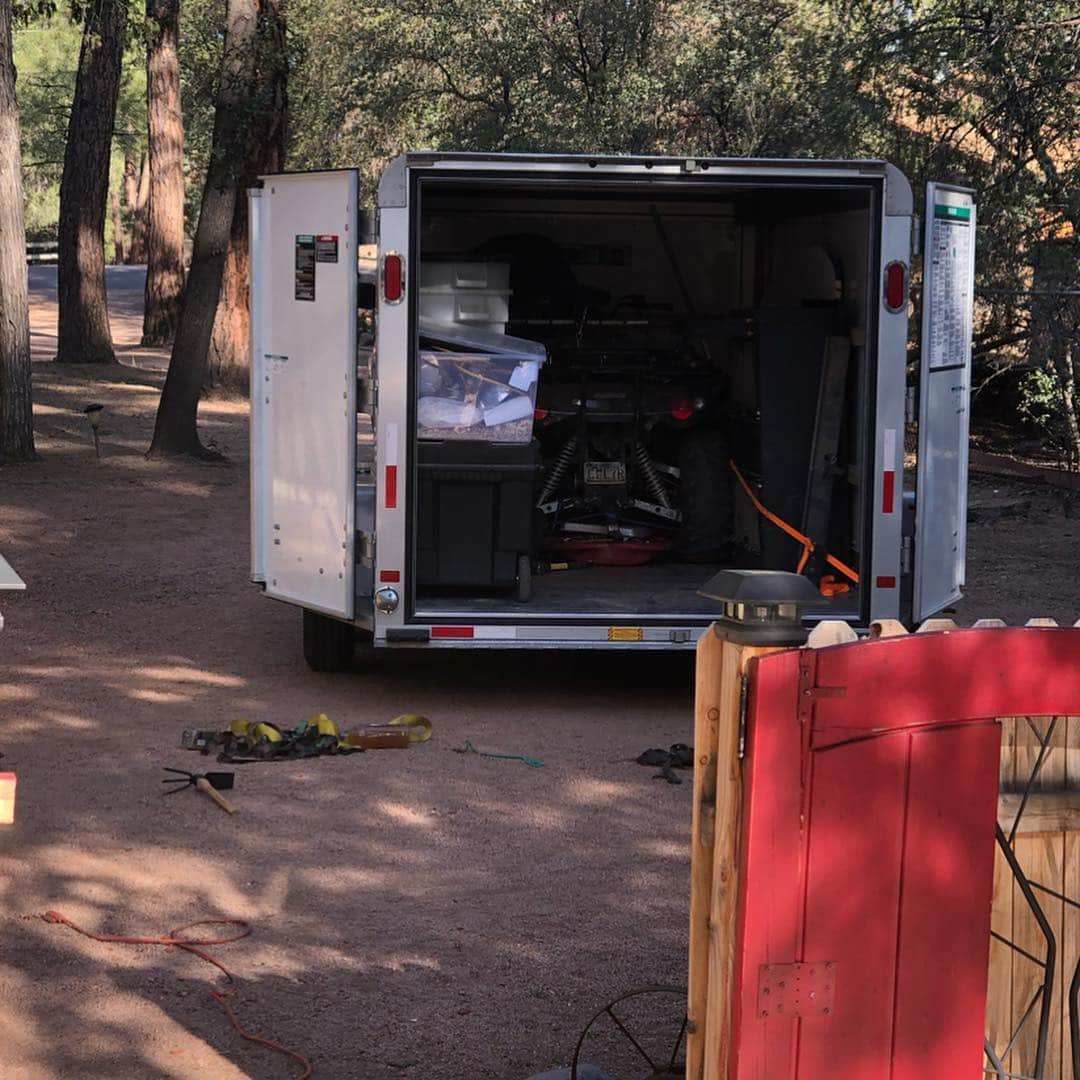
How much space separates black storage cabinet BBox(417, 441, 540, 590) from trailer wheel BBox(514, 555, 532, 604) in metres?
0.02

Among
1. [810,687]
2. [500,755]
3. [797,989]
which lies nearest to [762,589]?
[810,687]

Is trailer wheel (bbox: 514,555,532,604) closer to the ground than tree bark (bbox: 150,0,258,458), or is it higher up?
closer to the ground

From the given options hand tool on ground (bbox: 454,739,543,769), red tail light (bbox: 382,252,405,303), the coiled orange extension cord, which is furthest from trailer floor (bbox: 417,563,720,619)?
the coiled orange extension cord

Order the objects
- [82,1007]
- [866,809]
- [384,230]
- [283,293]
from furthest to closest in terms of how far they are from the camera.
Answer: [283,293], [384,230], [82,1007], [866,809]

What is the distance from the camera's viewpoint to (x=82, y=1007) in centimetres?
466

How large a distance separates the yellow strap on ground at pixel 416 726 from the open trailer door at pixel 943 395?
7.32 feet

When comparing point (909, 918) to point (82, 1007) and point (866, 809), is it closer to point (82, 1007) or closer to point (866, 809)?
point (866, 809)

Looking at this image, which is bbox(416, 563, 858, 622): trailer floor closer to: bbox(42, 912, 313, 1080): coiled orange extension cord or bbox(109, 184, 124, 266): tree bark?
bbox(42, 912, 313, 1080): coiled orange extension cord

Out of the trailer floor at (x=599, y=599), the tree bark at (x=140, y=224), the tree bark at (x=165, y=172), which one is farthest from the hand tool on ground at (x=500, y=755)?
the tree bark at (x=140, y=224)

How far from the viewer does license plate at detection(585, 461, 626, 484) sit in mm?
9953

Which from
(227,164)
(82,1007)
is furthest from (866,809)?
(227,164)

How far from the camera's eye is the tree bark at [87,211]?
2261cm

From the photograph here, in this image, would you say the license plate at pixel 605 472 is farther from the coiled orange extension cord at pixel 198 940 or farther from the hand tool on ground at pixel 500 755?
the coiled orange extension cord at pixel 198 940

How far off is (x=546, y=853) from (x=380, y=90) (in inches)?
833
